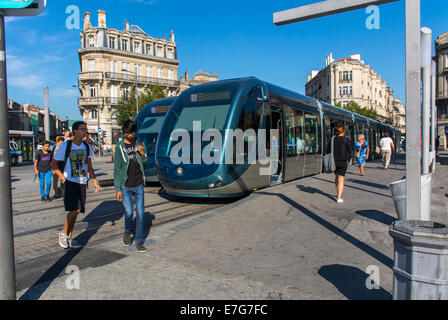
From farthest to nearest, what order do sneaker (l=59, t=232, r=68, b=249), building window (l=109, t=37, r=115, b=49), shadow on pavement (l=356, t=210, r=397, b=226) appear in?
building window (l=109, t=37, r=115, b=49)
shadow on pavement (l=356, t=210, r=397, b=226)
sneaker (l=59, t=232, r=68, b=249)

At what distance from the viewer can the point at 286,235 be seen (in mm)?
5250

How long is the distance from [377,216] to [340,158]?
1.83 m

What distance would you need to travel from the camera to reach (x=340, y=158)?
779 cm

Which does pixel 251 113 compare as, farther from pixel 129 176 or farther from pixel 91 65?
pixel 91 65

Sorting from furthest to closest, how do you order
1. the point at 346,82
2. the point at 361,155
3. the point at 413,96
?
the point at 346,82 < the point at 361,155 < the point at 413,96

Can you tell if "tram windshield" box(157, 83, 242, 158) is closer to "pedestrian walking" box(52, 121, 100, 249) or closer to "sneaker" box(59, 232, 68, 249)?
"pedestrian walking" box(52, 121, 100, 249)

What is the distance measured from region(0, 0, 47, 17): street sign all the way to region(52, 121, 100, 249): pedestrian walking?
2514mm

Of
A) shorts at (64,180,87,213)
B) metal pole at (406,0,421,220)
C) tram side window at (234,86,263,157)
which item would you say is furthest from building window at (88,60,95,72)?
metal pole at (406,0,421,220)

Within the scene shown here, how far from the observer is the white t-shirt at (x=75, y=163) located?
491 centimetres

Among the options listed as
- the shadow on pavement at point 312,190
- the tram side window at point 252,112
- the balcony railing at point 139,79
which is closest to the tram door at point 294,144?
the shadow on pavement at point 312,190

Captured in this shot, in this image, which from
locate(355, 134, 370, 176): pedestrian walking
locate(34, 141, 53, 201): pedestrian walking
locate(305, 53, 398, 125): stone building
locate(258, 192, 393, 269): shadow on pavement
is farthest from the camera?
locate(305, 53, 398, 125): stone building

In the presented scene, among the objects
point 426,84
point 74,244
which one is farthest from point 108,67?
point 426,84

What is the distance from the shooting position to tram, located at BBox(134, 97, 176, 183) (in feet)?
36.6
